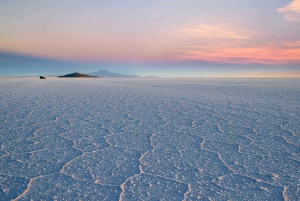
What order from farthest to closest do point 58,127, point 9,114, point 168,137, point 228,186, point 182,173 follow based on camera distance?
1. point 9,114
2. point 58,127
3. point 168,137
4. point 182,173
5. point 228,186

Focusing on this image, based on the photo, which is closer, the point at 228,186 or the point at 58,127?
the point at 228,186

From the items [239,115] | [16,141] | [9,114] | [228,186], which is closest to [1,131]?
[16,141]

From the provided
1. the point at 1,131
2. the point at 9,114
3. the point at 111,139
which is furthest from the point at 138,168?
the point at 9,114

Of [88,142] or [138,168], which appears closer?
[138,168]

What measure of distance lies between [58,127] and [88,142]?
0.63 m

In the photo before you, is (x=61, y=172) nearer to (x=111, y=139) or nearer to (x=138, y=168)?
(x=138, y=168)

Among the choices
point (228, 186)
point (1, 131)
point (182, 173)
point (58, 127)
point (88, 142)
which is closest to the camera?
point (228, 186)

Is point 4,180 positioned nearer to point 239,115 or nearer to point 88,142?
point 88,142

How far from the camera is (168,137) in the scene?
200 cm

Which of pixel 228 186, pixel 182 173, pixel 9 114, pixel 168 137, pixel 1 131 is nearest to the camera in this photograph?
pixel 228 186

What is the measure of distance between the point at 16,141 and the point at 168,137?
120 centimetres

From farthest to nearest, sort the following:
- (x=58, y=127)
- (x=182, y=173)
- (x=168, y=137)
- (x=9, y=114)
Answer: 1. (x=9, y=114)
2. (x=58, y=127)
3. (x=168, y=137)
4. (x=182, y=173)

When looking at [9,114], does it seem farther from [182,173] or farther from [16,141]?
[182,173]

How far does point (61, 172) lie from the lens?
1314 mm
